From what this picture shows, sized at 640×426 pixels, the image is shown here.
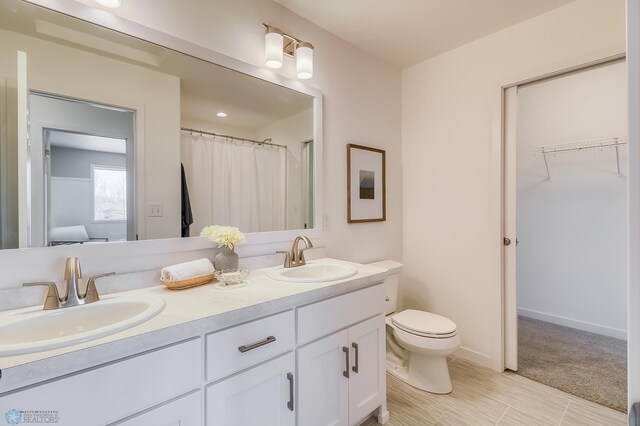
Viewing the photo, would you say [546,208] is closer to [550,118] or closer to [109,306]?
[550,118]

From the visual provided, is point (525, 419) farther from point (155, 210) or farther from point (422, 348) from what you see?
point (155, 210)

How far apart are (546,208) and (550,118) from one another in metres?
0.91

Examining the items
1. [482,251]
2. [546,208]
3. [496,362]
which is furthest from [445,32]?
[496,362]

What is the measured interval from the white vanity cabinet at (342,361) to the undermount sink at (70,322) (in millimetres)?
604

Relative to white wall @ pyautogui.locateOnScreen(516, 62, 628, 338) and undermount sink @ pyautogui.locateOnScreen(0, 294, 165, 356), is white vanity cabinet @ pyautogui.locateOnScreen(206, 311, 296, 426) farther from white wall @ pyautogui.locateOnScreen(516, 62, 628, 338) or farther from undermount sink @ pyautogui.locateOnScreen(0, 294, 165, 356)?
white wall @ pyautogui.locateOnScreen(516, 62, 628, 338)

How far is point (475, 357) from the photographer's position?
2225 millimetres

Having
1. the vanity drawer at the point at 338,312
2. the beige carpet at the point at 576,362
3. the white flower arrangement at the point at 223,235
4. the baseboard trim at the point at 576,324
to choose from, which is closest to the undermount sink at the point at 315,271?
the vanity drawer at the point at 338,312

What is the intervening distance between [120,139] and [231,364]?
1.07 meters

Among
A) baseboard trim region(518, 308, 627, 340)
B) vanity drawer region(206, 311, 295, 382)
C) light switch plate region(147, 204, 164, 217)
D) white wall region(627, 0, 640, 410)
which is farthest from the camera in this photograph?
baseboard trim region(518, 308, 627, 340)

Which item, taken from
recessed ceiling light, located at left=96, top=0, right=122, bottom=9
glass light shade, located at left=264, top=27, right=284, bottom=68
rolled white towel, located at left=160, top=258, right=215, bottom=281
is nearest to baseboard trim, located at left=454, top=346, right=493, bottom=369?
rolled white towel, located at left=160, top=258, right=215, bottom=281

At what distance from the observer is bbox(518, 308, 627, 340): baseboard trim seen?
255cm

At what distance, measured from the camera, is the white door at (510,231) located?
6.81ft

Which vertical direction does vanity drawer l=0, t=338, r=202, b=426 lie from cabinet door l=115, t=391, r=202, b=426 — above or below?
above

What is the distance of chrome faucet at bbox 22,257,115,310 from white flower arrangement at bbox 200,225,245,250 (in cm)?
46
